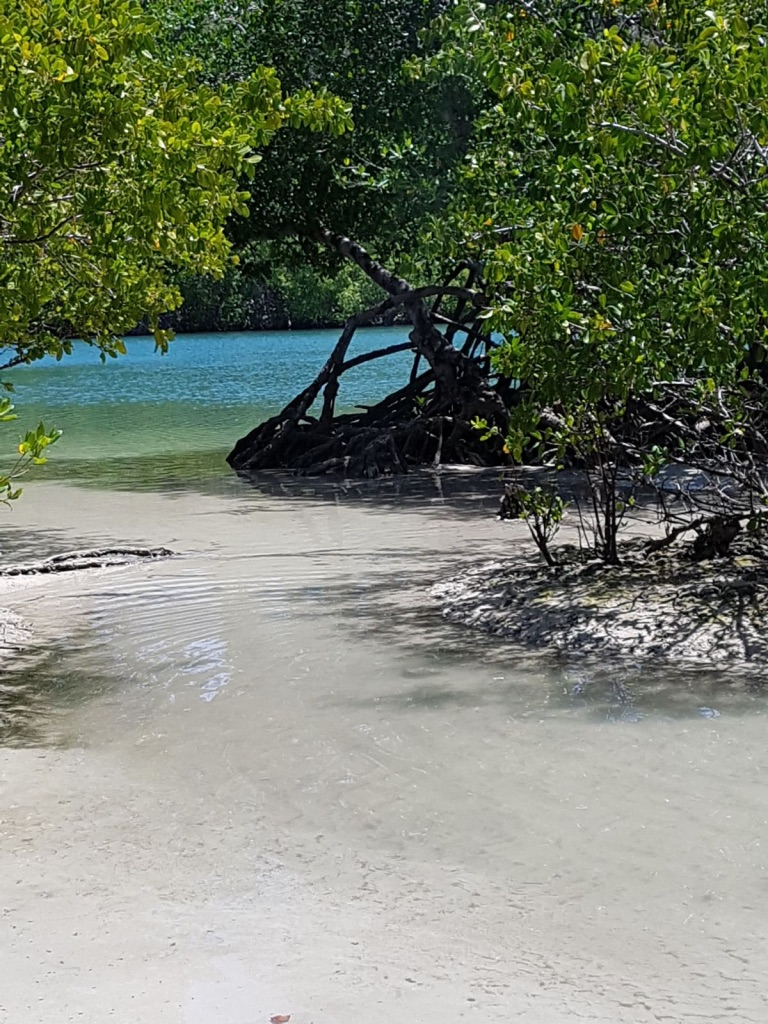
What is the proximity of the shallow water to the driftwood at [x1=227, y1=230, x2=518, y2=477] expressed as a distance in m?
7.81

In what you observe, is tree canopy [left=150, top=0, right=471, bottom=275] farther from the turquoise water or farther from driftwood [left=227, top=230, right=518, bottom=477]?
the turquoise water

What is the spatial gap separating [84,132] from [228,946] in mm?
3572

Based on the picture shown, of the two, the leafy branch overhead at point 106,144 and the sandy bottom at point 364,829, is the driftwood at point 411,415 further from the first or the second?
the leafy branch overhead at point 106,144

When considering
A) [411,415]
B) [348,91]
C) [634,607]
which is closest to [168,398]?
[411,415]

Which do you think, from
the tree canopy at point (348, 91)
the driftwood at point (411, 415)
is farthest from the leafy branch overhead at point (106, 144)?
the driftwood at point (411, 415)

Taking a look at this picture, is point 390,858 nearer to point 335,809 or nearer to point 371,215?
point 335,809

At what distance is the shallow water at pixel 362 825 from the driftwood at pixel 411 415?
781cm

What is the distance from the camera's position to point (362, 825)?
5.61 metres

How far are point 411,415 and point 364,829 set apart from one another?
45.1ft

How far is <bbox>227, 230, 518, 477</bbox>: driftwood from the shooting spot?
690 inches

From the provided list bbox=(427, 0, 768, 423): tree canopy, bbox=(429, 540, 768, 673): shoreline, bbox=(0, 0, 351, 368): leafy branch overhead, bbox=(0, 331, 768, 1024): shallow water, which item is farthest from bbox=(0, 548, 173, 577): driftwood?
bbox=(427, 0, 768, 423): tree canopy

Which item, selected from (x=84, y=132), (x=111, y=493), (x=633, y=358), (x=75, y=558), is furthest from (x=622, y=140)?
(x=111, y=493)

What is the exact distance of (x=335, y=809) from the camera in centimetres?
580

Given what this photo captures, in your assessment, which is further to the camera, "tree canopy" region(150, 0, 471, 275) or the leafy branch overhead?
"tree canopy" region(150, 0, 471, 275)
